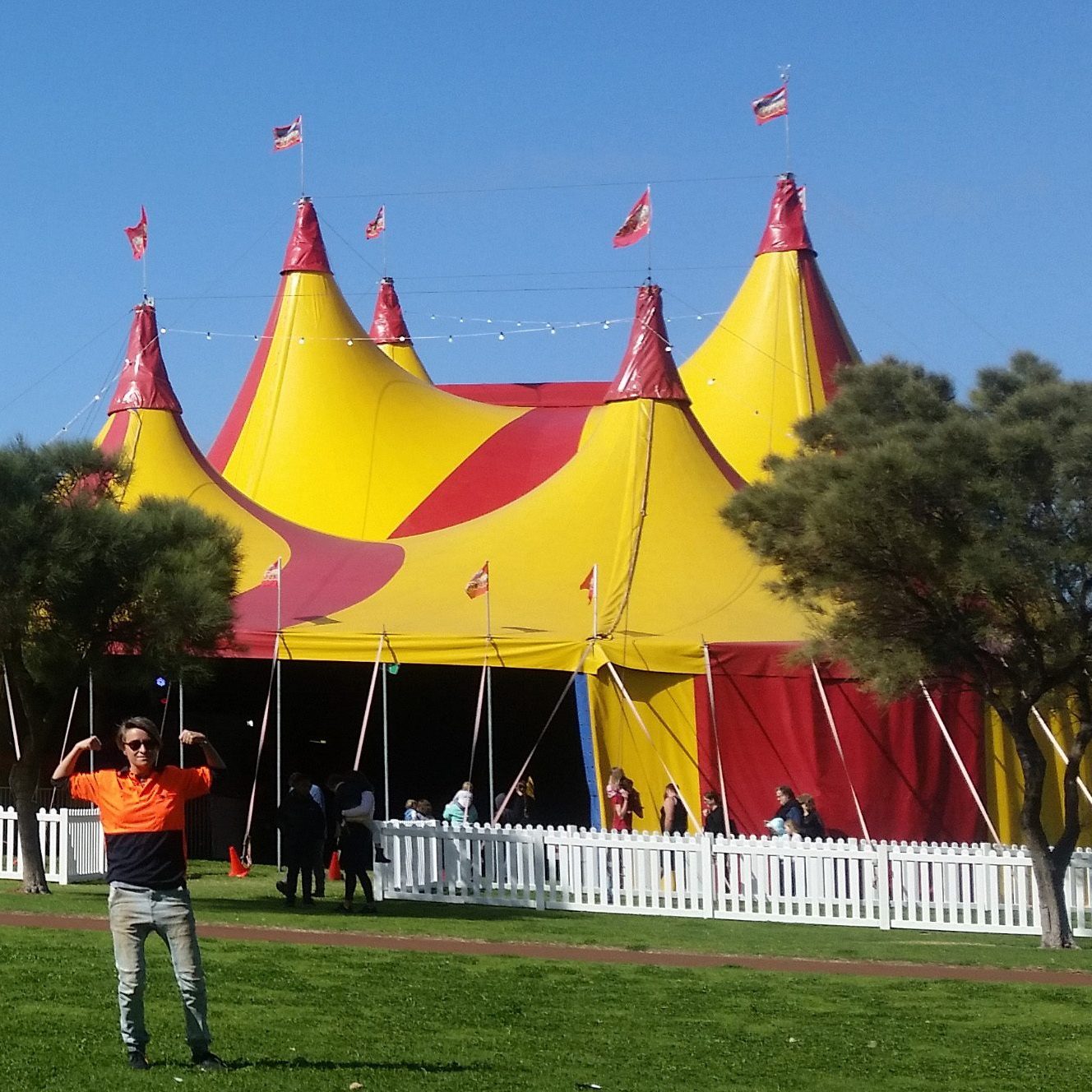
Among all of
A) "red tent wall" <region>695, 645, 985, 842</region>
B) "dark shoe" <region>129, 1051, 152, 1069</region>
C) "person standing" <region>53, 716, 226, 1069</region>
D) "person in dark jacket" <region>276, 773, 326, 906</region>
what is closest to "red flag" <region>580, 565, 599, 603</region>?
"red tent wall" <region>695, 645, 985, 842</region>

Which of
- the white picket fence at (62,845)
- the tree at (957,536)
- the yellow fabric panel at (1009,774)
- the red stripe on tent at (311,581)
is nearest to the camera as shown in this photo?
the tree at (957,536)

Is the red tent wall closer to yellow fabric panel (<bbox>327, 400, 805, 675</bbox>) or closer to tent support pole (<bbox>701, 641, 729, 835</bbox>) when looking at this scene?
tent support pole (<bbox>701, 641, 729, 835</bbox>)

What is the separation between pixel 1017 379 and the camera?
14.0 meters

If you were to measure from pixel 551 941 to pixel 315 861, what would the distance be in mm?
3274

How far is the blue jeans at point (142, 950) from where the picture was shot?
6836 mm

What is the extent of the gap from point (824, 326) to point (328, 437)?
784 cm

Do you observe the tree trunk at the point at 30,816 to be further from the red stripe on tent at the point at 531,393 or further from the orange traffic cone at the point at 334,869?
the red stripe on tent at the point at 531,393

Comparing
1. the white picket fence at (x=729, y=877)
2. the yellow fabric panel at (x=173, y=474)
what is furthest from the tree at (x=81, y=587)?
the yellow fabric panel at (x=173, y=474)

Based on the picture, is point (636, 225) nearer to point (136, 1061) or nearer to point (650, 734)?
point (650, 734)

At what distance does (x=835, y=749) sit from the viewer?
62.5 ft

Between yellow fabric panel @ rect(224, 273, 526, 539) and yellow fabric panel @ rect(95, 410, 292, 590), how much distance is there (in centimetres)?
363

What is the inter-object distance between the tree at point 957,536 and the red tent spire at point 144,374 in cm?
1216

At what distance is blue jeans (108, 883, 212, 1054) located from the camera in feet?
22.4

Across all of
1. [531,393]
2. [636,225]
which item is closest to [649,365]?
[636,225]
